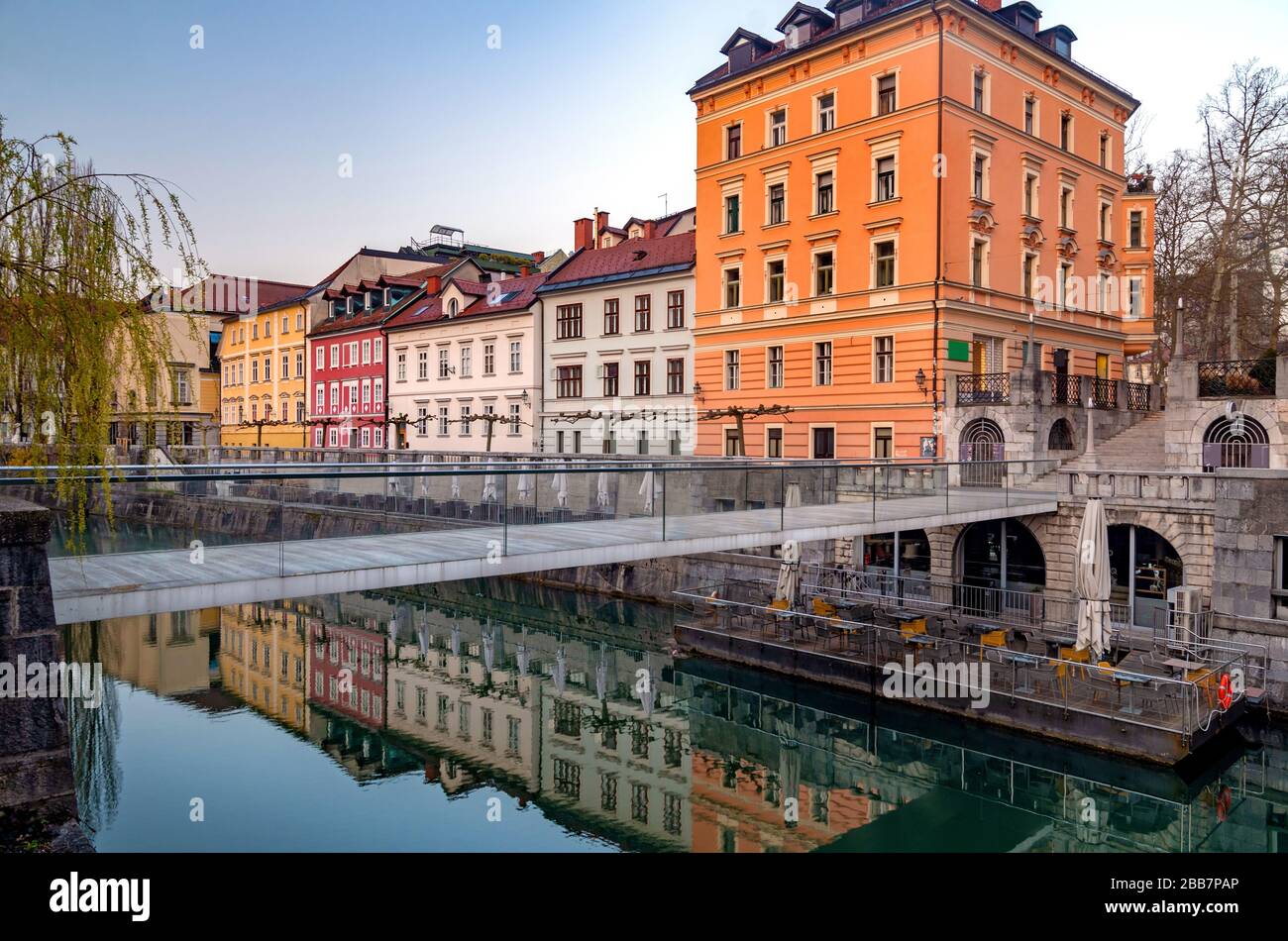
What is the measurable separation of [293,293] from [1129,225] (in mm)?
56231

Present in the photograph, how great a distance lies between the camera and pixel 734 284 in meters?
36.4

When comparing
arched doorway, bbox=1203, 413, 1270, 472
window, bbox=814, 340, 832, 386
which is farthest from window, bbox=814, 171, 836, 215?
arched doorway, bbox=1203, 413, 1270, 472

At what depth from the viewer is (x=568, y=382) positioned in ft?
143

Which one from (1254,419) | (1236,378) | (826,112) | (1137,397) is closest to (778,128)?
(826,112)

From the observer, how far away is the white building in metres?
45.2

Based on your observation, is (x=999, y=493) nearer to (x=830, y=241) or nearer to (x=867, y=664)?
(x=867, y=664)

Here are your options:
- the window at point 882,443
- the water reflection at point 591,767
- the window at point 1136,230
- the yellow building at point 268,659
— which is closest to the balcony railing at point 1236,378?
the window at point 882,443

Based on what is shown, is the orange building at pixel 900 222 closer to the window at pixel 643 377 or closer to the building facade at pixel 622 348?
the building facade at pixel 622 348

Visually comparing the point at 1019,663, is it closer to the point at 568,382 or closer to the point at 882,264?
the point at 882,264

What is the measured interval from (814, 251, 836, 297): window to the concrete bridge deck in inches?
626

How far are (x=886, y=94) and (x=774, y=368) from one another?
9746 mm

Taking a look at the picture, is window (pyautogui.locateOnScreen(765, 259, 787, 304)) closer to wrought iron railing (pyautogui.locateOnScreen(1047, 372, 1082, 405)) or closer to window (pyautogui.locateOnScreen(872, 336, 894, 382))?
window (pyautogui.locateOnScreen(872, 336, 894, 382))

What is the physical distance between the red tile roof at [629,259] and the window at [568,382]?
381 centimetres
